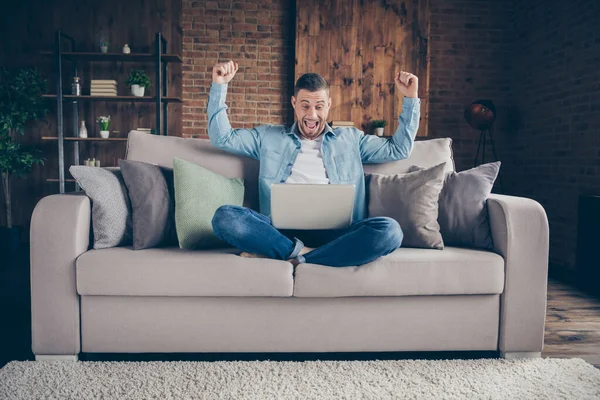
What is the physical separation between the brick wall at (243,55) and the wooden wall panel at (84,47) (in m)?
0.16

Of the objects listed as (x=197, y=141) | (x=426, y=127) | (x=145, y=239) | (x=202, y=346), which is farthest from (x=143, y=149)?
(x=426, y=127)

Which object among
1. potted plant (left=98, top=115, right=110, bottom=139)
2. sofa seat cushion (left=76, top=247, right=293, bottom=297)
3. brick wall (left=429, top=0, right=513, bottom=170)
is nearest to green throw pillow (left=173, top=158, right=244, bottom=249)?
sofa seat cushion (left=76, top=247, right=293, bottom=297)

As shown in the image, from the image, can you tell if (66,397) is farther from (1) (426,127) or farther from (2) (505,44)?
(2) (505,44)

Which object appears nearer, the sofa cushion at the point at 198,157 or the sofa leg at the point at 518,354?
the sofa leg at the point at 518,354

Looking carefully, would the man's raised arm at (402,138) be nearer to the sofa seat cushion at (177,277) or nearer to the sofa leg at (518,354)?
the sofa seat cushion at (177,277)

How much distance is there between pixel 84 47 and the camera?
496 centimetres

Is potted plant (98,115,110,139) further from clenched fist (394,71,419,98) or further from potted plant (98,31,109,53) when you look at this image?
clenched fist (394,71,419,98)

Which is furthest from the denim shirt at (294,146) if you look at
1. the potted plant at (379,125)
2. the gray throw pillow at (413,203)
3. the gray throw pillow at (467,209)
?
the potted plant at (379,125)

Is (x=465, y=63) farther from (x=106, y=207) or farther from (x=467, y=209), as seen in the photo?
(x=106, y=207)

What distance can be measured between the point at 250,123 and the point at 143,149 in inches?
106

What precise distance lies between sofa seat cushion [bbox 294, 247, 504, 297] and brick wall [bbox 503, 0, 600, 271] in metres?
2.06

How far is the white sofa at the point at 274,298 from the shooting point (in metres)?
1.86

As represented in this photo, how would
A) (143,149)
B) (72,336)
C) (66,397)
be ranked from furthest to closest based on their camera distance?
(143,149) < (72,336) < (66,397)

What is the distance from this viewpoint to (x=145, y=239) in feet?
6.67
